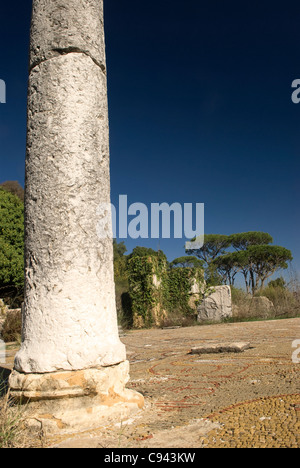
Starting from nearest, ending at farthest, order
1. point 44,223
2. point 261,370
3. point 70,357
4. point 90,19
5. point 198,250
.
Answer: point 70,357
point 44,223
point 90,19
point 261,370
point 198,250

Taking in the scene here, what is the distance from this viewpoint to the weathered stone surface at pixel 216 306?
11438 mm

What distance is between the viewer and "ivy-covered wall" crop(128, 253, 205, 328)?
11305 millimetres

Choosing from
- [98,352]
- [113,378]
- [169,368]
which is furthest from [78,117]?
[169,368]

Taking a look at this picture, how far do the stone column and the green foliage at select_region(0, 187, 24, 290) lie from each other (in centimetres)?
944

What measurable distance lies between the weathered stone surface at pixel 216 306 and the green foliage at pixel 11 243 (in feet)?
19.9

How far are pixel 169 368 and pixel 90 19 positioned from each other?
3359 millimetres

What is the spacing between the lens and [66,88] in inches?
97.5

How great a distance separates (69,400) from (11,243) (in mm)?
10678

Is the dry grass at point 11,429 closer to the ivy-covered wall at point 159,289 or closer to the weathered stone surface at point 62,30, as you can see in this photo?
the weathered stone surface at point 62,30

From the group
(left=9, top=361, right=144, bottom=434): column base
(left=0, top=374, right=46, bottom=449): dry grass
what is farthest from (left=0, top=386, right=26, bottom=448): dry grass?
(left=9, top=361, right=144, bottom=434): column base

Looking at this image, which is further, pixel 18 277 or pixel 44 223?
pixel 18 277

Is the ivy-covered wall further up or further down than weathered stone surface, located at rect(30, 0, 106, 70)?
further down

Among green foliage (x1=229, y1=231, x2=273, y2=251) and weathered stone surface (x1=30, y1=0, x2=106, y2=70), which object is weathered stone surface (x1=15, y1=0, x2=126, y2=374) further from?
green foliage (x1=229, y1=231, x2=273, y2=251)
